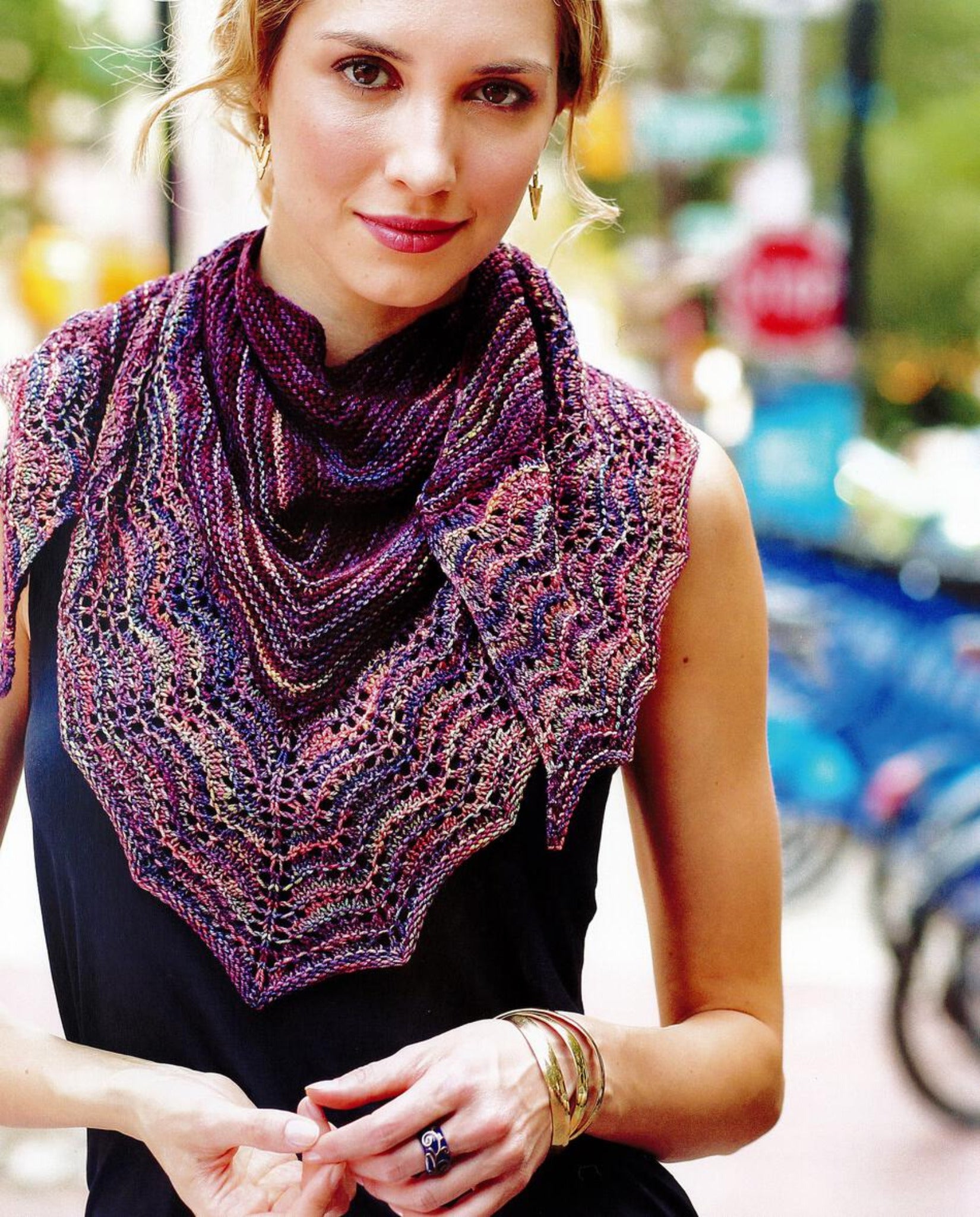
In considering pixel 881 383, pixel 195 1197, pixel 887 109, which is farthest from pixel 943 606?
pixel 887 109

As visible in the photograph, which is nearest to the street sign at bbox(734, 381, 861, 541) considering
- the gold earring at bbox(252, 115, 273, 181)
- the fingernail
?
the gold earring at bbox(252, 115, 273, 181)

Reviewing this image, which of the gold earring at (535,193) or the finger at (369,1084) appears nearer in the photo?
the finger at (369,1084)

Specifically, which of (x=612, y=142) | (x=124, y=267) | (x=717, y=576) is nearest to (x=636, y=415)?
(x=717, y=576)

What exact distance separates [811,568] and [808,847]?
3.47ft

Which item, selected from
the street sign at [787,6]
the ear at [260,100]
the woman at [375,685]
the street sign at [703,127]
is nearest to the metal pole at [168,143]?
the ear at [260,100]

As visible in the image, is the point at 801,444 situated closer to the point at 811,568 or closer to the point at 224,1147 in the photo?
the point at 811,568

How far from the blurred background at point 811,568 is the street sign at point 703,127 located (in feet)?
0.06

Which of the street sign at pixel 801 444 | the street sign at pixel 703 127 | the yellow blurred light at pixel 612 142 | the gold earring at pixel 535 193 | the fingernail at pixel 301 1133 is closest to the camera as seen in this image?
the fingernail at pixel 301 1133

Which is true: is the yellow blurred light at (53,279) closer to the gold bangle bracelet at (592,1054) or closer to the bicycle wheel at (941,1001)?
the bicycle wheel at (941,1001)

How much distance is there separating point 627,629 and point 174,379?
512 millimetres

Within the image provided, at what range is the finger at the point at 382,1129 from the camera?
127 centimetres

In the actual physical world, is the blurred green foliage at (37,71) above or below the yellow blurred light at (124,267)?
above

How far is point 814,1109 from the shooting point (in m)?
4.27

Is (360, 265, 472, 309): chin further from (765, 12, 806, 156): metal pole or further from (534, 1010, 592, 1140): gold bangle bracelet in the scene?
(765, 12, 806, 156): metal pole
